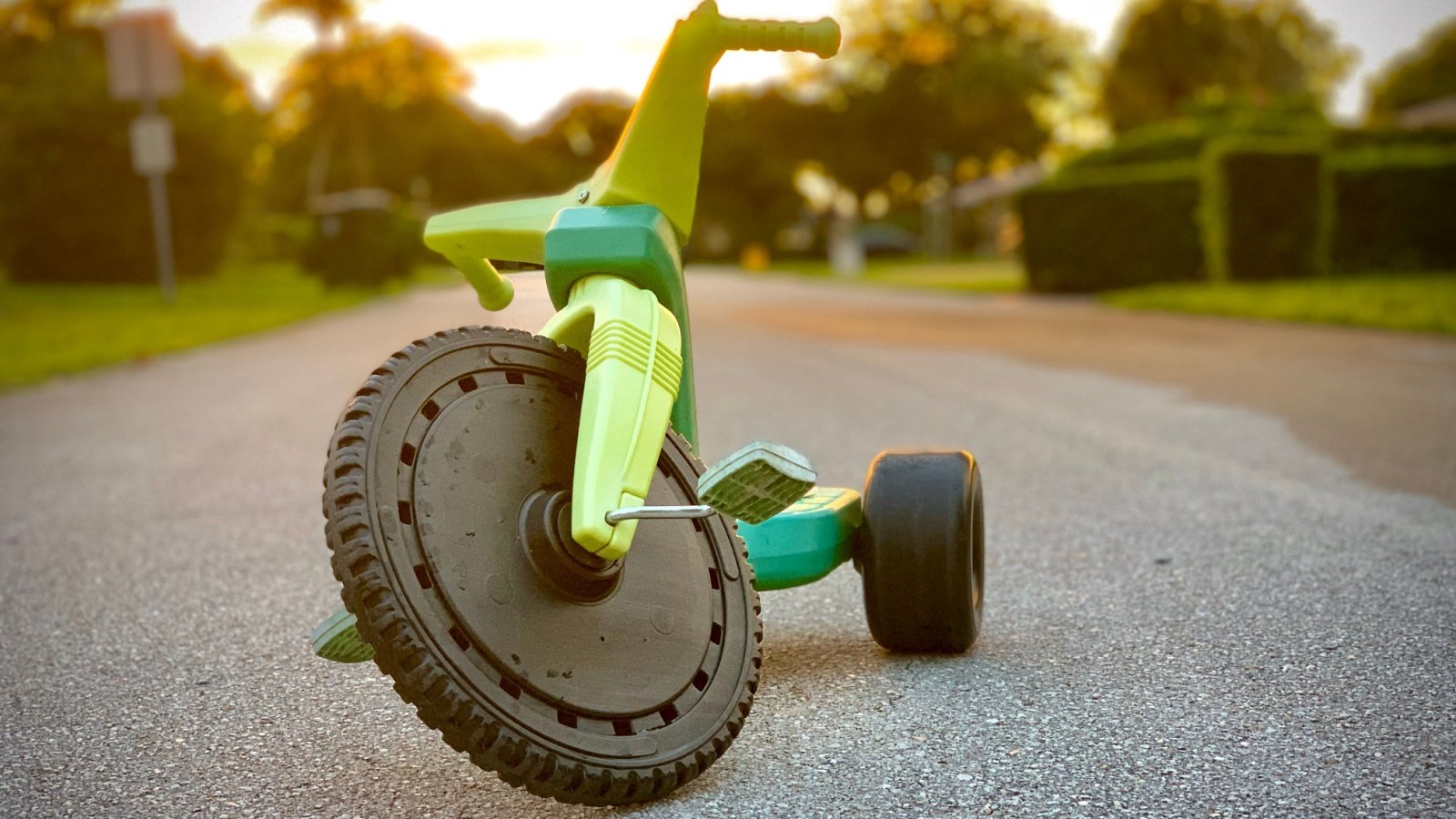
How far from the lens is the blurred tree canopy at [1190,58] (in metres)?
51.0

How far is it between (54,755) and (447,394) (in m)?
1.15

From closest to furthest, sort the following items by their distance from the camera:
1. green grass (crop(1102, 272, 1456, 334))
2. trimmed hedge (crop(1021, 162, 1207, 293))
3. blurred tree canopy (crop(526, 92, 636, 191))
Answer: green grass (crop(1102, 272, 1456, 334)) < trimmed hedge (crop(1021, 162, 1207, 293)) < blurred tree canopy (crop(526, 92, 636, 191))

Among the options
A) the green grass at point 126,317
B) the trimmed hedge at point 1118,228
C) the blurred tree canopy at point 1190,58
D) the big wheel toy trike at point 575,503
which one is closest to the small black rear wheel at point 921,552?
the big wheel toy trike at point 575,503

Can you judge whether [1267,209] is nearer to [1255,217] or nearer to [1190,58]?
[1255,217]

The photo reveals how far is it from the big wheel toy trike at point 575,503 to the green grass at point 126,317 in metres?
9.86

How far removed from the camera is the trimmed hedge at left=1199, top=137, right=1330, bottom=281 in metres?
19.4

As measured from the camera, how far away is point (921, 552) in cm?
306

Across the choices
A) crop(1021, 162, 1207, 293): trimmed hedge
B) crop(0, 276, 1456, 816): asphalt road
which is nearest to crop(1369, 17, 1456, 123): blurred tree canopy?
crop(1021, 162, 1207, 293): trimmed hedge

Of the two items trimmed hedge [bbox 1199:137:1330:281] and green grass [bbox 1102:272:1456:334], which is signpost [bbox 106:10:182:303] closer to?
green grass [bbox 1102:272:1456:334]

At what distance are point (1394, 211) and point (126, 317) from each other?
17.3 meters

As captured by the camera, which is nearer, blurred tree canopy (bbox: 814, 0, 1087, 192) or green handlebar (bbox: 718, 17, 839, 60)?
green handlebar (bbox: 718, 17, 839, 60)

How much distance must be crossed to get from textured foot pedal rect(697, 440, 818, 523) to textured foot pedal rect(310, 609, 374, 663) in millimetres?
642

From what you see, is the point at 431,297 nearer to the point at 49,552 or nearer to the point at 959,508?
the point at 49,552

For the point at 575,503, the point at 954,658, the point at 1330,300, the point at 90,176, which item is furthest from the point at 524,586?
the point at 90,176
